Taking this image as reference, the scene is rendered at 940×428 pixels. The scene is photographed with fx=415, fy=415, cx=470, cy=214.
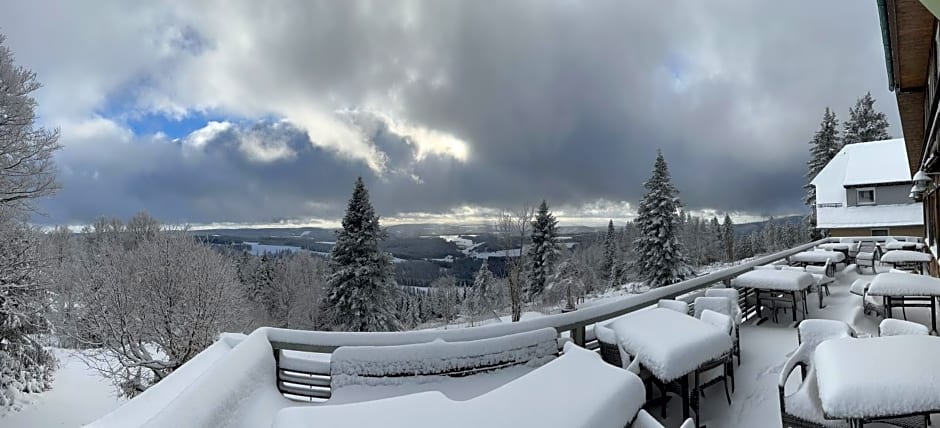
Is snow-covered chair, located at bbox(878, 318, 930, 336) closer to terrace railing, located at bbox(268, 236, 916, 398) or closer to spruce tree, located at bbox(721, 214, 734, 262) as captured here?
terrace railing, located at bbox(268, 236, 916, 398)

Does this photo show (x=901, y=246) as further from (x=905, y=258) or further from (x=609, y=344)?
(x=609, y=344)

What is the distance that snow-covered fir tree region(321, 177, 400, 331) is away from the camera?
70.4ft

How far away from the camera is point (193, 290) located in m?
17.6

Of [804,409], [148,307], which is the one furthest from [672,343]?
[148,307]

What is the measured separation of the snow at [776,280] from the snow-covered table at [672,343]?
3.46 meters

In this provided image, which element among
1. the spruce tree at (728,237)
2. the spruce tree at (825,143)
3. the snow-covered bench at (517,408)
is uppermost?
the spruce tree at (825,143)

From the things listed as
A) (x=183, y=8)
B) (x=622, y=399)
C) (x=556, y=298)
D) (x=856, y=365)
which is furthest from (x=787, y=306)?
(x=556, y=298)

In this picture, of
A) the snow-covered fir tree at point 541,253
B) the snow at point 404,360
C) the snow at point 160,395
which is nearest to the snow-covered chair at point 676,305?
the snow at point 404,360

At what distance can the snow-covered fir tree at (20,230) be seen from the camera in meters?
10.7

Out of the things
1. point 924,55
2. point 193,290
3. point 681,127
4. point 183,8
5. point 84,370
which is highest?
point 183,8

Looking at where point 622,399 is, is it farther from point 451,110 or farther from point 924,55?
point 451,110

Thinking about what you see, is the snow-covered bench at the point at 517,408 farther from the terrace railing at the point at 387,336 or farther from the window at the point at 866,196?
the window at the point at 866,196

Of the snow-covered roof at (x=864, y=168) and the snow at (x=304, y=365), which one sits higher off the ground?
the snow-covered roof at (x=864, y=168)

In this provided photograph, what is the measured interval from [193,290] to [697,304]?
19294mm
